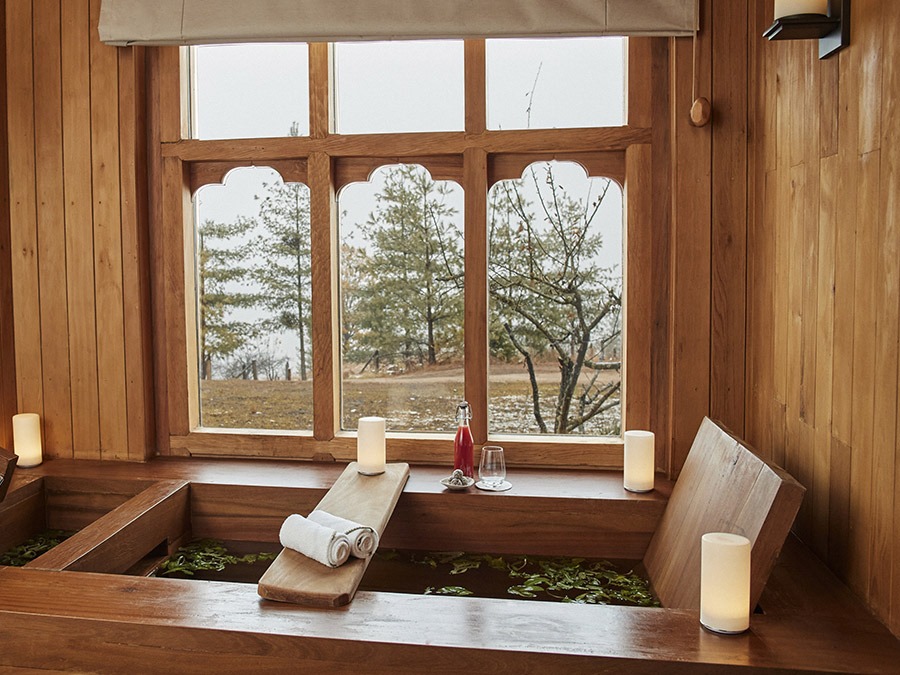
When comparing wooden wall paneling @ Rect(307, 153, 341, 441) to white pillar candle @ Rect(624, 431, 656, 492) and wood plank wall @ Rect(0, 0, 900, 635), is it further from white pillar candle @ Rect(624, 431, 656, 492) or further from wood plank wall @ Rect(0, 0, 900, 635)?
white pillar candle @ Rect(624, 431, 656, 492)

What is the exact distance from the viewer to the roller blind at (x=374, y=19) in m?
2.34

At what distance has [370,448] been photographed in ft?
7.88

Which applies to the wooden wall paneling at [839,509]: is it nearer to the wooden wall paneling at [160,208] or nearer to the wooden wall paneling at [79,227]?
the wooden wall paneling at [160,208]

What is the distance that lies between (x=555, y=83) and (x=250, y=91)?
1.03 meters

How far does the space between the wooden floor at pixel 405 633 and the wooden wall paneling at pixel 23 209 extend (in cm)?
111

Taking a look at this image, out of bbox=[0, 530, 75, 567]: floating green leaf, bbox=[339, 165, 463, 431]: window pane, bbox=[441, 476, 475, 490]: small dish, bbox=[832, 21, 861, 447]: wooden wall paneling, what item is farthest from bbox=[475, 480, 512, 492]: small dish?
bbox=[0, 530, 75, 567]: floating green leaf

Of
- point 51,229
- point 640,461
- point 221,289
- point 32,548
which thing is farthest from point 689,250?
point 32,548

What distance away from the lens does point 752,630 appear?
1550mm

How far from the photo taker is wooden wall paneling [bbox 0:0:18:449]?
2.67 meters

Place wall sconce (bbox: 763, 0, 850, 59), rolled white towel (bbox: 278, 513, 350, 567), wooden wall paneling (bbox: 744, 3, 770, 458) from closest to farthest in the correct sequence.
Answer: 1. wall sconce (bbox: 763, 0, 850, 59)
2. rolled white towel (bbox: 278, 513, 350, 567)
3. wooden wall paneling (bbox: 744, 3, 770, 458)

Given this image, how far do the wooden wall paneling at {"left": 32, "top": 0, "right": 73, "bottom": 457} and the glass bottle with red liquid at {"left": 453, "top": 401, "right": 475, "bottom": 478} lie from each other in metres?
1.37

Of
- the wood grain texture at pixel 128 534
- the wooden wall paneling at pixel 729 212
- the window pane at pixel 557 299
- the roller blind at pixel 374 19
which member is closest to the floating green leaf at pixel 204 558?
the wood grain texture at pixel 128 534

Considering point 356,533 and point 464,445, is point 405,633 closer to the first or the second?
point 356,533

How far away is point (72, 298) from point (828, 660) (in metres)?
2.44
